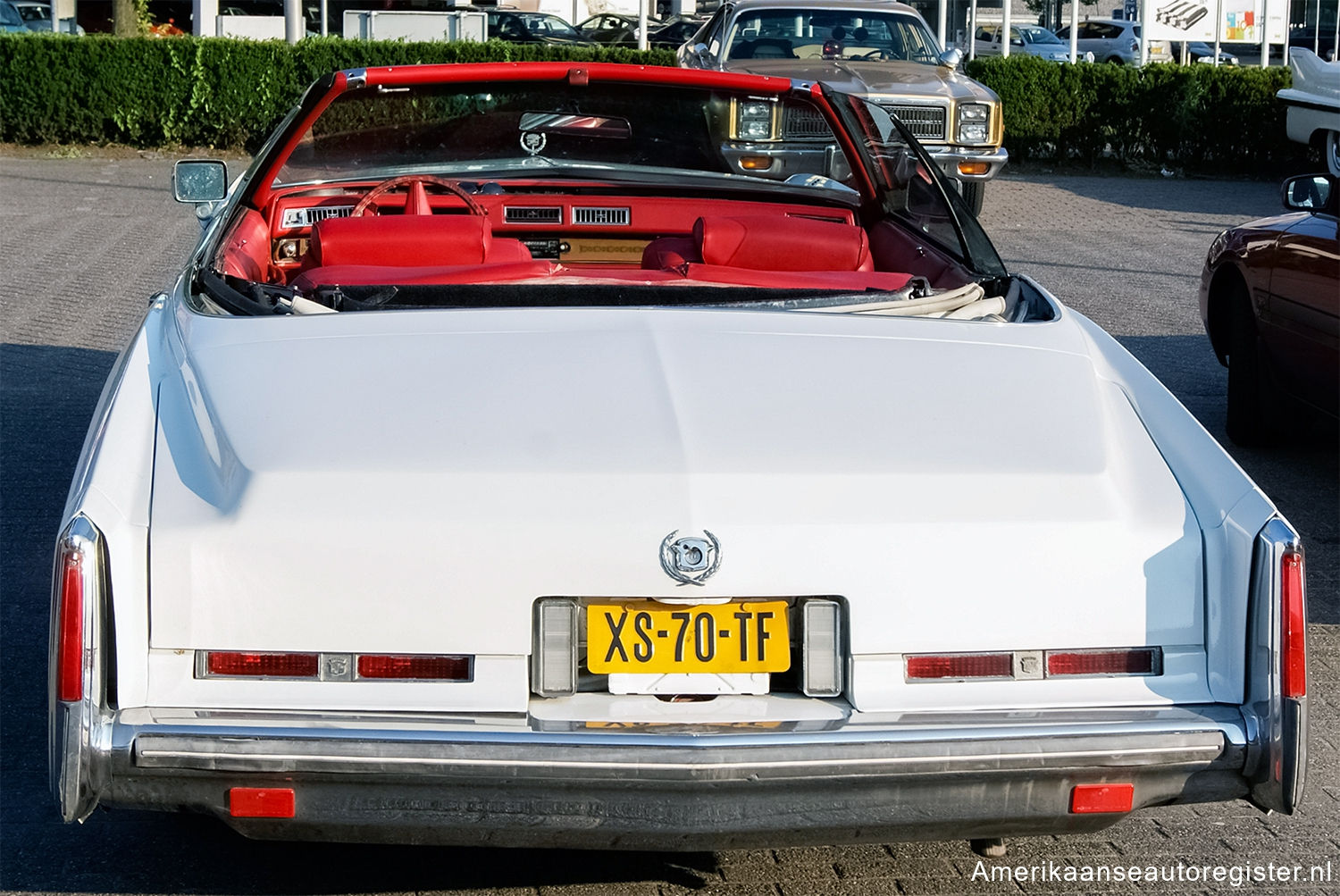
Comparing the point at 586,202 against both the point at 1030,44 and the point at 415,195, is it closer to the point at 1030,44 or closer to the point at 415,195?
the point at 415,195

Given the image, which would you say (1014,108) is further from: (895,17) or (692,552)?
(692,552)

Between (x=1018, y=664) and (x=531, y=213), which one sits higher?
(x=531, y=213)

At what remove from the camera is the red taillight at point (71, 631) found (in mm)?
2504

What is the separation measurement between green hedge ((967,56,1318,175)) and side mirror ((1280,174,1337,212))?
503 inches

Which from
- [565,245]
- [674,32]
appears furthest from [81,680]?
[674,32]

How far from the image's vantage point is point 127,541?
2.57m

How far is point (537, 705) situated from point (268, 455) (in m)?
0.64

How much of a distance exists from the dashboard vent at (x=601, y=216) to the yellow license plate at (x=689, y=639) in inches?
107

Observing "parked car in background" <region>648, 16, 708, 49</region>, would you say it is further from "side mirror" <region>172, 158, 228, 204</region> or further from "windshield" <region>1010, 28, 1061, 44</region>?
"side mirror" <region>172, 158, 228, 204</region>

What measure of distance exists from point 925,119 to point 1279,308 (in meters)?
6.74

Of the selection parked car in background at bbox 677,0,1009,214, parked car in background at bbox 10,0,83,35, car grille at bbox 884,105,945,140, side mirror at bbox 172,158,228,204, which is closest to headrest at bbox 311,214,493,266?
side mirror at bbox 172,158,228,204

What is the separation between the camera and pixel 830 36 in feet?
45.1

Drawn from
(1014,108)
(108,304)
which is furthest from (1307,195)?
(1014,108)

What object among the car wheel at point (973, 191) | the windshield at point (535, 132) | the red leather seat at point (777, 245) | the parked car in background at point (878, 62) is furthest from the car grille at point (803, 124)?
the car wheel at point (973, 191)
